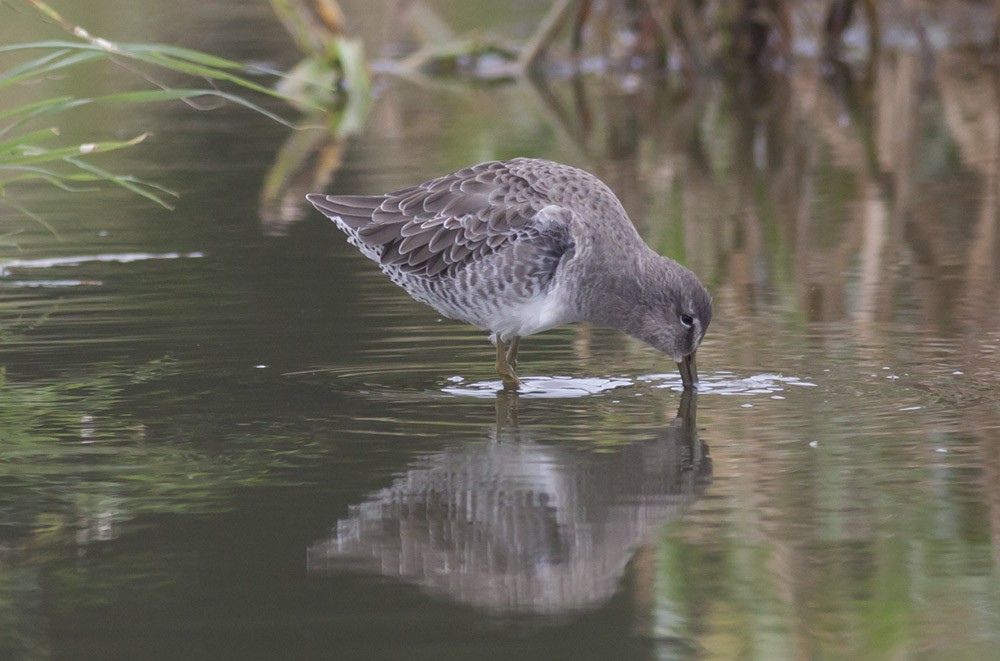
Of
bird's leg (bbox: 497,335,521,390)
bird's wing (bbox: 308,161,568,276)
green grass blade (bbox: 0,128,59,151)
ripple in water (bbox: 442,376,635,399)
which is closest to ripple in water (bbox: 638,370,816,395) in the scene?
ripple in water (bbox: 442,376,635,399)

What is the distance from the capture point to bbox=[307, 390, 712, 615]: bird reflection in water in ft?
15.6

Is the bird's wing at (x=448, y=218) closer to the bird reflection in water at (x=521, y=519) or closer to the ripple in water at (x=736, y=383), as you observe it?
the ripple in water at (x=736, y=383)

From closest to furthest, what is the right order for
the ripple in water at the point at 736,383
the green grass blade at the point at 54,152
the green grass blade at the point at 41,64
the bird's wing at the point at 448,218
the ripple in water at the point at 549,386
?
the green grass blade at the point at 41,64 → the green grass blade at the point at 54,152 → the ripple in water at the point at 736,383 → the ripple in water at the point at 549,386 → the bird's wing at the point at 448,218

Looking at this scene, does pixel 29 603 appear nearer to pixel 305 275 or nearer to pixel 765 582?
pixel 765 582

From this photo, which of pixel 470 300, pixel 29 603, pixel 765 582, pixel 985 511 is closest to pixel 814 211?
pixel 470 300

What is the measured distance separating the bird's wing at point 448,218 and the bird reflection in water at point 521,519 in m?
1.24

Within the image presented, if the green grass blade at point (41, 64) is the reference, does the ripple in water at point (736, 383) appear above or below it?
below

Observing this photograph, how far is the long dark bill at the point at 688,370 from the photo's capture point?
716 centimetres

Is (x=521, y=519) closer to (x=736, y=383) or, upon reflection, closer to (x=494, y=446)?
(x=494, y=446)

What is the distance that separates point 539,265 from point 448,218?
58cm

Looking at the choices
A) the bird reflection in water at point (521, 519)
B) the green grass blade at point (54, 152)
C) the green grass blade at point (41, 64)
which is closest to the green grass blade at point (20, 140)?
the green grass blade at point (54, 152)

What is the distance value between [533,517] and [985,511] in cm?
139

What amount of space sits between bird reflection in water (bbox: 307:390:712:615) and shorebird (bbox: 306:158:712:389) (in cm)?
99

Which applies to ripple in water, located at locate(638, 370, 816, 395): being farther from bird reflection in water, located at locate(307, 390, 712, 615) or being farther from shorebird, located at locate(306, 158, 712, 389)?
bird reflection in water, located at locate(307, 390, 712, 615)
